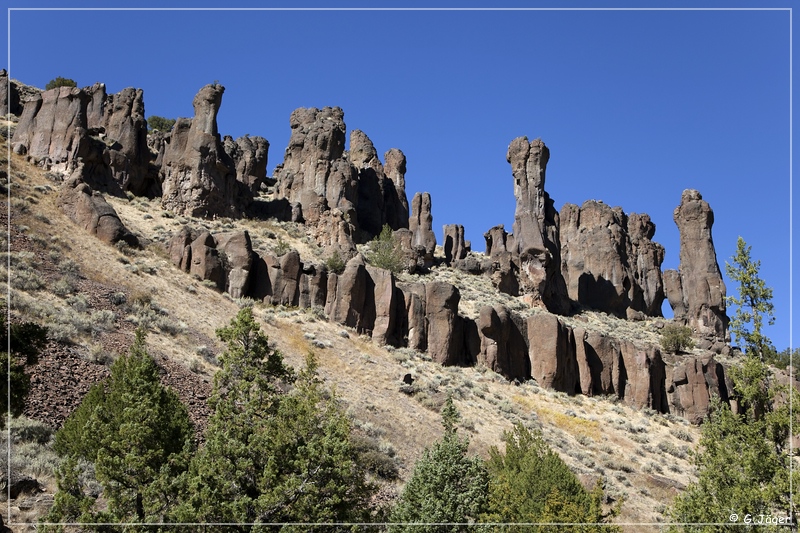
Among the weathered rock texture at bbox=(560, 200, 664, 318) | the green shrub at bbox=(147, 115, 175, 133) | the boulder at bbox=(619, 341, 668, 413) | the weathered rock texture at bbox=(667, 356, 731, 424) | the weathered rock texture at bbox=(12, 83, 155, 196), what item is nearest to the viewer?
the boulder at bbox=(619, 341, 668, 413)

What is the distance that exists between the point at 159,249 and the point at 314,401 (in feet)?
98.0

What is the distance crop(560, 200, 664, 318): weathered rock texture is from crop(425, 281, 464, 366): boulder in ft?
109

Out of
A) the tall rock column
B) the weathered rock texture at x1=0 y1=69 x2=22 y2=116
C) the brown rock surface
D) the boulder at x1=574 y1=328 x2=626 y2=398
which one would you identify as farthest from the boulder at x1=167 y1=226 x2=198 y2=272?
the tall rock column

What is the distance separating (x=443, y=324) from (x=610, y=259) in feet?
131

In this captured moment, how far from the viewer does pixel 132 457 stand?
46.4 ft

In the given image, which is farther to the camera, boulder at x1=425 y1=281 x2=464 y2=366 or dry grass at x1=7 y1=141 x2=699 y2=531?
boulder at x1=425 y1=281 x2=464 y2=366

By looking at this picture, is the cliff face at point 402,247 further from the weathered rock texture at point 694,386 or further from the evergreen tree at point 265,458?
the evergreen tree at point 265,458

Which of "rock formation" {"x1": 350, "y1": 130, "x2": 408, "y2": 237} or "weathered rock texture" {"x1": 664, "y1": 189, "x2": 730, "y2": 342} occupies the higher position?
"rock formation" {"x1": 350, "y1": 130, "x2": 408, "y2": 237}

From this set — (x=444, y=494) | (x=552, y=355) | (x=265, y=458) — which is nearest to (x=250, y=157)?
(x=552, y=355)

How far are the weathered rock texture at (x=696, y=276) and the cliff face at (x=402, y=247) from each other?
0.14 m

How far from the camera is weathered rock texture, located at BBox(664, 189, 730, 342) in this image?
73.8 metres

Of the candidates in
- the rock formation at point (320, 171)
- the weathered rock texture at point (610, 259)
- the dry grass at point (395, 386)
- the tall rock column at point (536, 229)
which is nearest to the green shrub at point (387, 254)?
the rock formation at point (320, 171)

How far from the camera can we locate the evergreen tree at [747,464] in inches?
606

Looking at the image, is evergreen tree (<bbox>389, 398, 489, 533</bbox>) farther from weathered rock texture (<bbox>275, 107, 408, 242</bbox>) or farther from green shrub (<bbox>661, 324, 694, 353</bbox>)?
weathered rock texture (<bbox>275, 107, 408, 242</bbox>)
